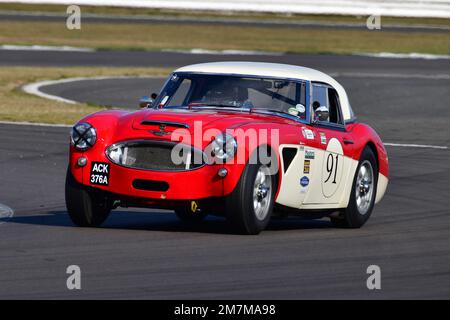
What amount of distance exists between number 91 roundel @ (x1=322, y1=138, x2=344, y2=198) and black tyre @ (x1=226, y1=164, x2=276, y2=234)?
0.89m

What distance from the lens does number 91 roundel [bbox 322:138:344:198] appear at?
10984 millimetres

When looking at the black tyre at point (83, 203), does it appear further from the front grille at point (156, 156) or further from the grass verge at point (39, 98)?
the grass verge at point (39, 98)

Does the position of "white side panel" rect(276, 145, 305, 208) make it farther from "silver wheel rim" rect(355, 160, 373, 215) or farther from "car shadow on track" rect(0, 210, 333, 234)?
"silver wheel rim" rect(355, 160, 373, 215)

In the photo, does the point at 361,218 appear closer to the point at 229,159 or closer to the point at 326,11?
the point at 229,159

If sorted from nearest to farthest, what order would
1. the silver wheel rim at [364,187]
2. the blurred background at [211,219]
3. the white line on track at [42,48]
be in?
the blurred background at [211,219] → the silver wheel rim at [364,187] → the white line on track at [42,48]

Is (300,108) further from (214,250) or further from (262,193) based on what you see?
(214,250)

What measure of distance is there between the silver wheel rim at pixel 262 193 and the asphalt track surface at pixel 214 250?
0.77 feet

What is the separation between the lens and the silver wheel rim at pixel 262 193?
1003cm

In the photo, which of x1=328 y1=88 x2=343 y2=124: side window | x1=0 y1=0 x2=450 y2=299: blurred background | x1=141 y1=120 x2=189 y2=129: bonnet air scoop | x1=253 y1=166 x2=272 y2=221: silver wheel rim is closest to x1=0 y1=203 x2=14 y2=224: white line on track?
x1=0 y1=0 x2=450 y2=299: blurred background

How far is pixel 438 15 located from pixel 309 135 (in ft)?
116

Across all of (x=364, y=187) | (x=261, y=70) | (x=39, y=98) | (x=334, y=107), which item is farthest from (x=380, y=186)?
(x=39, y=98)

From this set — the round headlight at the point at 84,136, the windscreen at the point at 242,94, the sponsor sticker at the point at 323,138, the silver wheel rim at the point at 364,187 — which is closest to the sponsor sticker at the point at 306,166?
the sponsor sticker at the point at 323,138
